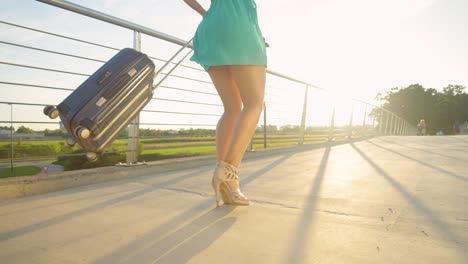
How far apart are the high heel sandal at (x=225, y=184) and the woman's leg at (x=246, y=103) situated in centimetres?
4

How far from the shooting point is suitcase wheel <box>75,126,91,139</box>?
4.01 feet

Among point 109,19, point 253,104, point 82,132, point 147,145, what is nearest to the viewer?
point 82,132

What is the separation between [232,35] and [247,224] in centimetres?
77

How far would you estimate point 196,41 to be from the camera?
5.01 ft

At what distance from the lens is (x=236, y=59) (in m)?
1.36

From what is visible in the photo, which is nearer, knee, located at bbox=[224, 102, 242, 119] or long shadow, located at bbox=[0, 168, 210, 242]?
long shadow, located at bbox=[0, 168, 210, 242]

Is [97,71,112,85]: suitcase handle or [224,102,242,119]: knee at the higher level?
[97,71,112,85]: suitcase handle

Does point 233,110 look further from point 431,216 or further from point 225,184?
point 431,216

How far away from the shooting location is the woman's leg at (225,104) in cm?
155

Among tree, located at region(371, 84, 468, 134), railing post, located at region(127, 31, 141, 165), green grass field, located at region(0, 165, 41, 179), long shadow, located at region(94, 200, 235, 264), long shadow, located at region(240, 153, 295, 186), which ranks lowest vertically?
green grass field, located at region(0, 165, 41, 179)

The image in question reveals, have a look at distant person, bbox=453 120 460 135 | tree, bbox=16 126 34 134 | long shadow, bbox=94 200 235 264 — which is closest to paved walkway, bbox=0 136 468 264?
long shadow, bbox=94 200 235 264

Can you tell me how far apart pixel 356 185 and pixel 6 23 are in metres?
2.10

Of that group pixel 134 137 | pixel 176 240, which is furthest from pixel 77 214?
pixel 134 137

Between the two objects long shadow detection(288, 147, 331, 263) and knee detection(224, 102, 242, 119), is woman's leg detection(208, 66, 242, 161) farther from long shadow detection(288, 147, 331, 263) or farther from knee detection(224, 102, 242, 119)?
long shadow detection(288, 147, 331, 263)
